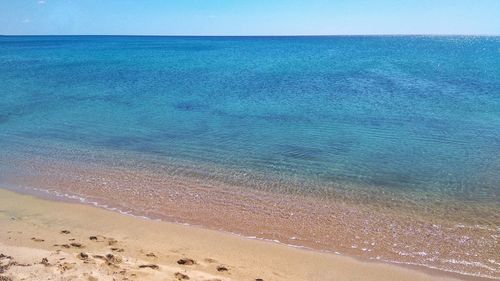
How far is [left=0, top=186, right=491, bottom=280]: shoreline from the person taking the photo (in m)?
8.35

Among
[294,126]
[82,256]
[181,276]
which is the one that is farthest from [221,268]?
[294,126]

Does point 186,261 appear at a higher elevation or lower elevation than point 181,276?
lower

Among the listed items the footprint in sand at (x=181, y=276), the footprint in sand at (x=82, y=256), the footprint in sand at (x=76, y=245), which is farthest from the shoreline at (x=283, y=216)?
the footprint in sand at (x=82, y=256)

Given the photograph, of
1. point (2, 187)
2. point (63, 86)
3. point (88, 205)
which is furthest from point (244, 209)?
point (63, 86)

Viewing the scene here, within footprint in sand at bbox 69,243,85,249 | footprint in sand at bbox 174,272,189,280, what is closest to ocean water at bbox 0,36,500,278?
footprint in sand at bbox 69,243,85,249

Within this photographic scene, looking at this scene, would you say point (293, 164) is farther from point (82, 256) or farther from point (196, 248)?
point (82, 256)

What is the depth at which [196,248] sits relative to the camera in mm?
9344

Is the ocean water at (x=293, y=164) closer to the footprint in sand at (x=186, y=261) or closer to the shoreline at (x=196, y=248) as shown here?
the shoreline at (x=196, y=248)

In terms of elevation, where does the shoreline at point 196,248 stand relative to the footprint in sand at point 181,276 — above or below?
below

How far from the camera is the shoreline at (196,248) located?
8.35 metres

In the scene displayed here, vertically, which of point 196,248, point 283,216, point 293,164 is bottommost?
point 196,248

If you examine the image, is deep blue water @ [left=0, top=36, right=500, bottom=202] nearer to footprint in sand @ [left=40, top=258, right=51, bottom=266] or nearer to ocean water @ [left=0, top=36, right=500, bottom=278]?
ocean water @ [left=0, top=36, right=500, bottom=278]

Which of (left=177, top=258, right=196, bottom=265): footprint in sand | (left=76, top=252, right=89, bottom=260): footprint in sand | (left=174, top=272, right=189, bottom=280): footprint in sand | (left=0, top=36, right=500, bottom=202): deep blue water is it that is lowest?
(left=177, top=258, right=196, bottom=265): footprint in sand

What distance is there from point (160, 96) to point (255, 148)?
16.2 metres
